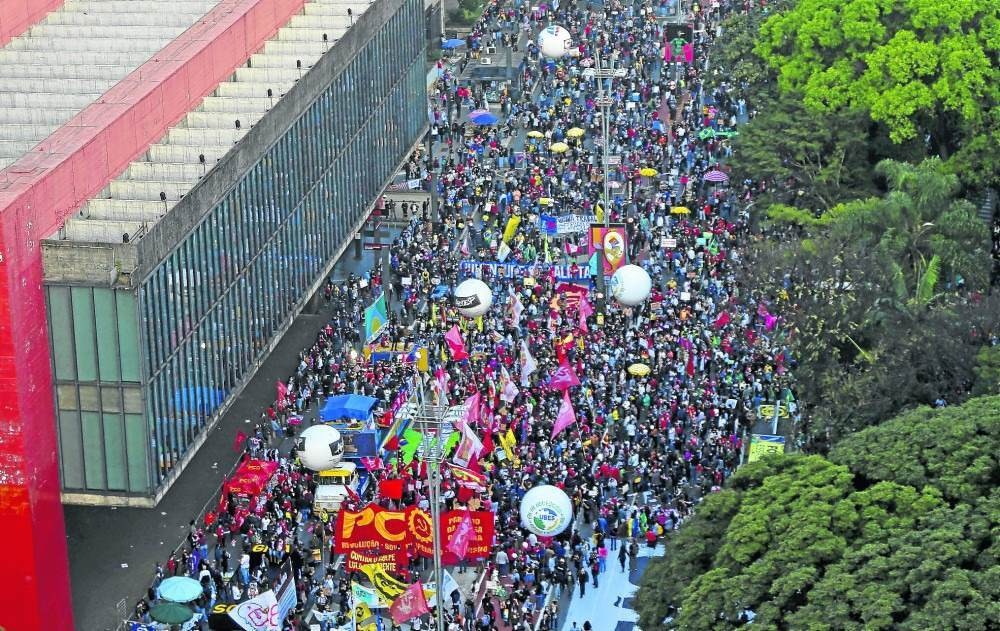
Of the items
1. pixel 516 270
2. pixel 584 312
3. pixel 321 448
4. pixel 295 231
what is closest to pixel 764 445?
pixel 584 312

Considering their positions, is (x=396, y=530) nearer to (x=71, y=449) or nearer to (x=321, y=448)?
(x=321, y=448)

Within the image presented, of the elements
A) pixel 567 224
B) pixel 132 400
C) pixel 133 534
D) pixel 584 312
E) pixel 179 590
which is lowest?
pixel 133 534

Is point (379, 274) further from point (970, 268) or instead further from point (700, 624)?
point (700, 624)

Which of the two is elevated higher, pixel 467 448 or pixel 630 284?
pixel 630 284

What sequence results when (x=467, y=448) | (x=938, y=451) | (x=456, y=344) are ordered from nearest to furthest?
1. (x=938, y=451)
2. (x=467, y=448)
3. (x=456, y=344)

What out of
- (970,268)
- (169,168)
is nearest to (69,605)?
(169,168)

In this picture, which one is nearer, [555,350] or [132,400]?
[132,400]
